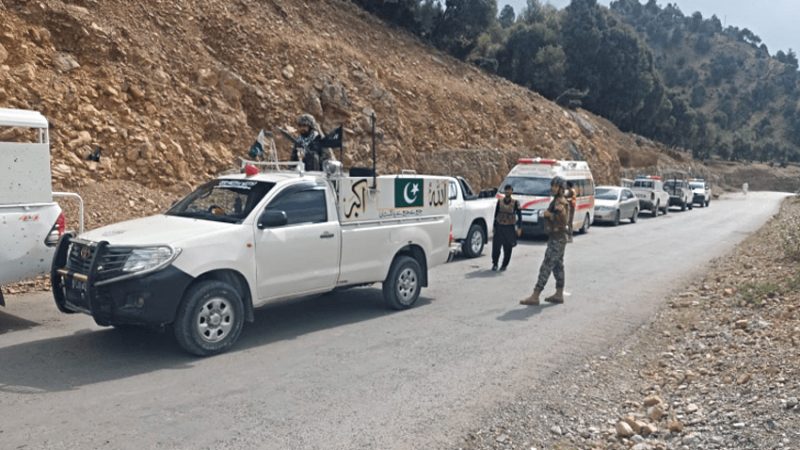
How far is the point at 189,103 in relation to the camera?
18188 millimetres

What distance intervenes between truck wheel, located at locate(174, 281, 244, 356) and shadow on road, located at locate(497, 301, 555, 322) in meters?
3.71

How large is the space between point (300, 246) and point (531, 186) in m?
13.7

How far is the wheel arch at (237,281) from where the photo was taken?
727 centimetres

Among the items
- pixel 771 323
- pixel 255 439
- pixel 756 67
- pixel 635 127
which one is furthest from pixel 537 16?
pixel 756 67

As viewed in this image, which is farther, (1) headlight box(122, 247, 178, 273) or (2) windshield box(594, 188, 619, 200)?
(2) windshield box(594, 188, 619, 200)

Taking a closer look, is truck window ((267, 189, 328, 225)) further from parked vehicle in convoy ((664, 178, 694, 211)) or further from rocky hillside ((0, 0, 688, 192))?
parked vehicle in convoy ((664, 178, 694, 211))

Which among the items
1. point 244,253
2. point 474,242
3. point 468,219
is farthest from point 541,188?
point 244,253

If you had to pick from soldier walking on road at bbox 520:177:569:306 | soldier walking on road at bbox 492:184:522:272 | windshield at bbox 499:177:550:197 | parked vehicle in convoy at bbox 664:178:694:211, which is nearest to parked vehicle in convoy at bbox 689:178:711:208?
parked vehicle in convoy at bbox 664:178:694:211

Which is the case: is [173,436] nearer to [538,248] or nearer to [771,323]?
[771,323]

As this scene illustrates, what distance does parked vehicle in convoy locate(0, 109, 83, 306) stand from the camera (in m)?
7.97

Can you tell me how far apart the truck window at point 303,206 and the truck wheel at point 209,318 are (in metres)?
1.19

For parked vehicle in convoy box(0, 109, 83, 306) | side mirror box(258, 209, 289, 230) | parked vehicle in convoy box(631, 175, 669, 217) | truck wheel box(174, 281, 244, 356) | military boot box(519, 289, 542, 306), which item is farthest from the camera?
parked vehicle in convoy box(631, 175, 669, 217)

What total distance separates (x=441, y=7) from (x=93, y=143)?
82.1 ft

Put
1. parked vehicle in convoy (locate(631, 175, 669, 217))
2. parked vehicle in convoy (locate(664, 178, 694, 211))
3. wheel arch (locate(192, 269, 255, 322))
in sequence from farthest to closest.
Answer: parked vehicle in convoy (locate(664, 178, 694, 211))
parked vehicle in convoy (locate(631, 175, 669, 217))
wheel arch (locate(192, 269, 255, 322))
